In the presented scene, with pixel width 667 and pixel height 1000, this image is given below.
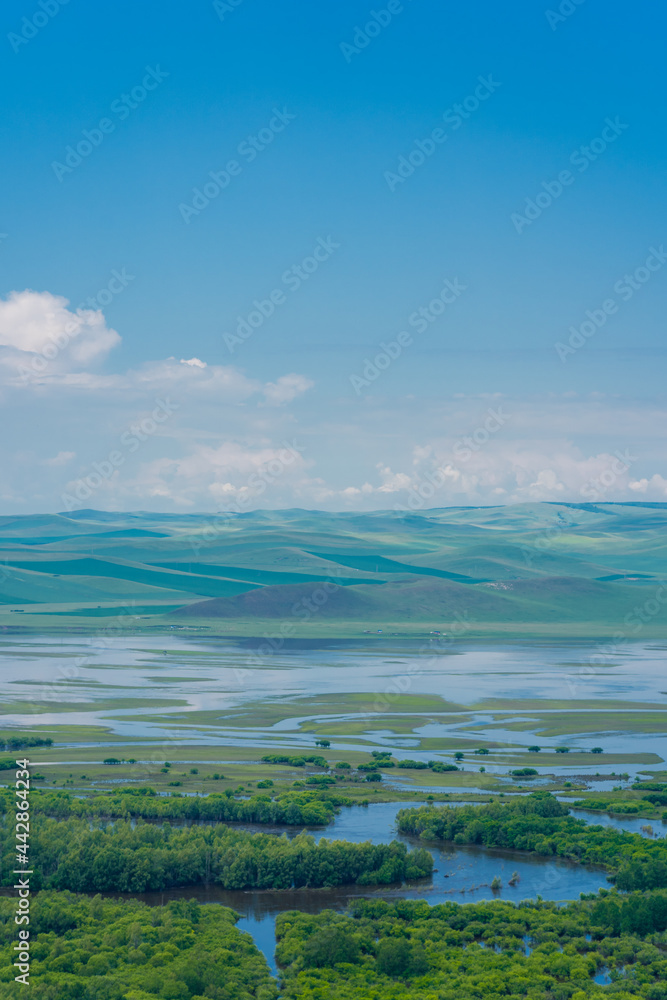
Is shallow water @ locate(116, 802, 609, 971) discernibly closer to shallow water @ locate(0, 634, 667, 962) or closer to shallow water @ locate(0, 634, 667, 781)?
shallow water @ locate(0, 634, 667, 962)

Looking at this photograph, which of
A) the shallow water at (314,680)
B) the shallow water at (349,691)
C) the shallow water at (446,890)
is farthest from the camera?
the shallow water at (314,680)

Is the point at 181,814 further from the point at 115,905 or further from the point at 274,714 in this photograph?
the point at 274,714

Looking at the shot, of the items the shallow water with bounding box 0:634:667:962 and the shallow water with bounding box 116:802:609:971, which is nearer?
the shallow water with bounding box 116:802:609:971

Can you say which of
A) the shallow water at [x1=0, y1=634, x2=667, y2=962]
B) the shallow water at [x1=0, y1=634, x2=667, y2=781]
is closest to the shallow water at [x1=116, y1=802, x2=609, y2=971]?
the shallow water at [x1=0, y1=634, x2=667, y2=962]

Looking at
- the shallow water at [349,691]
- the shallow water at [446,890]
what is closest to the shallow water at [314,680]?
the shallow water at [349,691]

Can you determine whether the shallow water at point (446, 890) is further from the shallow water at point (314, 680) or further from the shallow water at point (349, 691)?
the shallow water at point (314, 680)

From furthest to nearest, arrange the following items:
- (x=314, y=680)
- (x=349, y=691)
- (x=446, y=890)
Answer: (x=314, y=680), (x=349, y=691), (x=446, y=890)

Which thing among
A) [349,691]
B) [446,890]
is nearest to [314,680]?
[349,691]

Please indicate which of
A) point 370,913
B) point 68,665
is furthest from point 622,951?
point 68,665

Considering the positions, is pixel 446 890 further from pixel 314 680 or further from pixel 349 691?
pixel 314 680

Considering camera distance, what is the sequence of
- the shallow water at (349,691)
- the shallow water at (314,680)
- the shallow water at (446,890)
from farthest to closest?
the shallow water at (314,680) < the shallow water at (349,691) < the shallow water at (446,890)

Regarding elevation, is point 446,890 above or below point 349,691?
below
